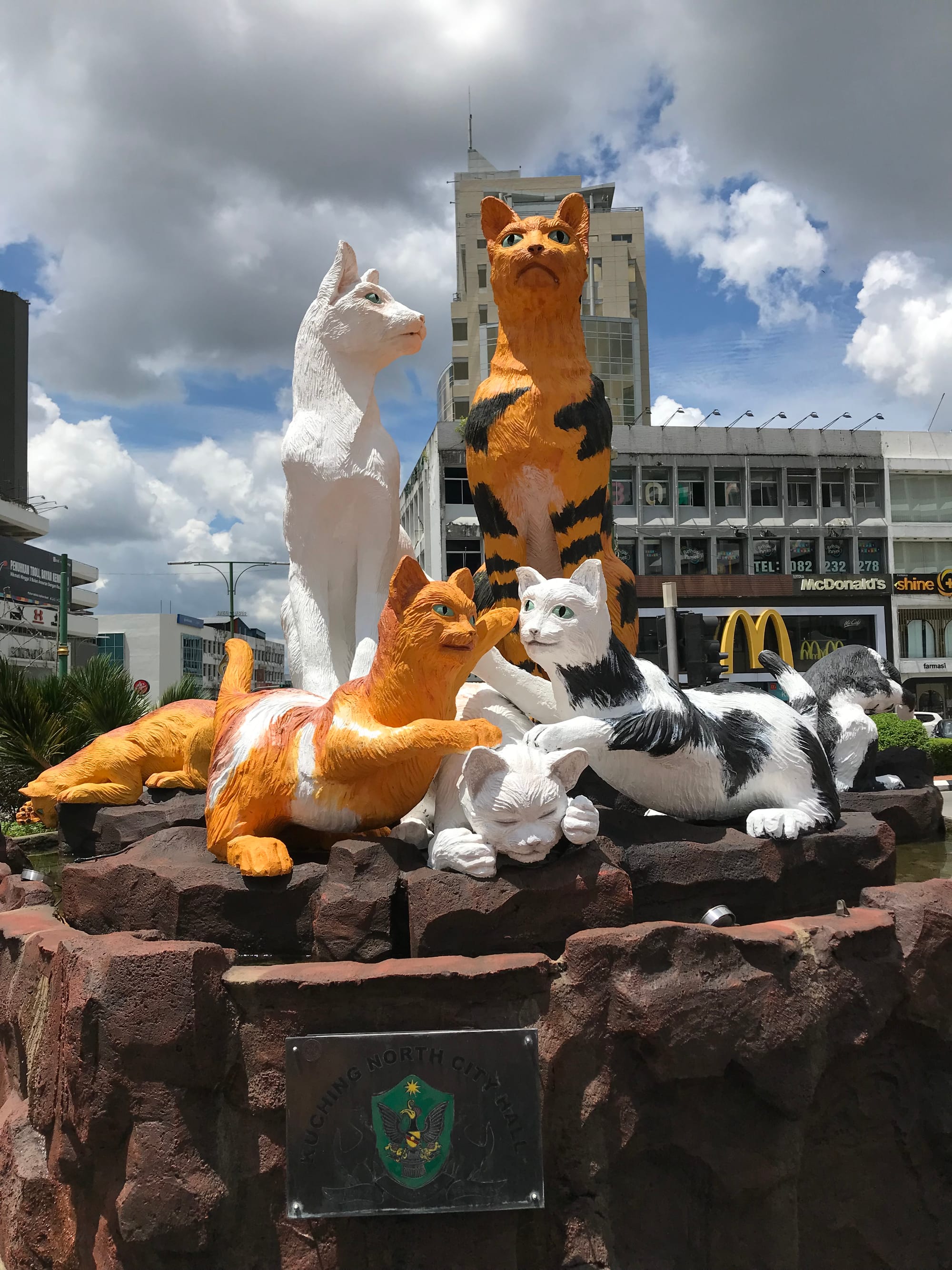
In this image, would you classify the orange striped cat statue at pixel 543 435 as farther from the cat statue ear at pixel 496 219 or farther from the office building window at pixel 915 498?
the office building window at pixel 915 498

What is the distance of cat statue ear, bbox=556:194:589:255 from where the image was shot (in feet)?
16.4

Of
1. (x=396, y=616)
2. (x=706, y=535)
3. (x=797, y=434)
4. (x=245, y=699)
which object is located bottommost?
(x=245, y=699)

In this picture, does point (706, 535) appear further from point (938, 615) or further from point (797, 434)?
point (938, 615)

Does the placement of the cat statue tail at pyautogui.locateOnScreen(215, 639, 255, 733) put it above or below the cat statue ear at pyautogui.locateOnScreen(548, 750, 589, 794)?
above

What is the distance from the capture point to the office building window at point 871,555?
108 feet

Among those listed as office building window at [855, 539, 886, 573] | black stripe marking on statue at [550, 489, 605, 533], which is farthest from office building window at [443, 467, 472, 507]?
black stripe marking on statue at [550, 489, 605, 533]

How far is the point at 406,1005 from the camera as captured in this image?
2.46 m

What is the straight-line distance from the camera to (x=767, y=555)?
33.0m

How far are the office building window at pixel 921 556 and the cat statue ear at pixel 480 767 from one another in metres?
33.9

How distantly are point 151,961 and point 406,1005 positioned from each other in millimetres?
676

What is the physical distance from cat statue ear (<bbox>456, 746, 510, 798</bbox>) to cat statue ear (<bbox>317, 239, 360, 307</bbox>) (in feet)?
8.78

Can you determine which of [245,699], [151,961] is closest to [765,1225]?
[151,961]

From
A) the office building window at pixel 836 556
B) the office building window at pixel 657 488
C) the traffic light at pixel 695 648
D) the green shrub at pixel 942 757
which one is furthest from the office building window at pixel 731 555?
the traffic light at pixel 695 648

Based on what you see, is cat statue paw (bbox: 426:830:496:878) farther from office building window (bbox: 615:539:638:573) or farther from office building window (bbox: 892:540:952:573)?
office building window (bbox: 892:540:952:573)
